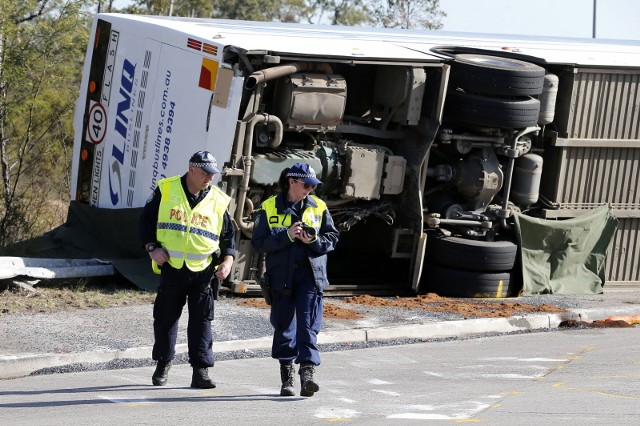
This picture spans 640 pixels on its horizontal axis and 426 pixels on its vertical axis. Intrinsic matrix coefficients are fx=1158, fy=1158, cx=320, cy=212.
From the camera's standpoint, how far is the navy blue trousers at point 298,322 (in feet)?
27.4

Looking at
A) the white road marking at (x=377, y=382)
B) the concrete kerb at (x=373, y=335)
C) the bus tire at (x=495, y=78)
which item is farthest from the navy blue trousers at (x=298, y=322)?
the bus tire at (x=495, y=78)

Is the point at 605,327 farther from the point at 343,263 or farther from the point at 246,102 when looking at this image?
the point at 246,102

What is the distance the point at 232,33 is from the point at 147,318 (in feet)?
11.8

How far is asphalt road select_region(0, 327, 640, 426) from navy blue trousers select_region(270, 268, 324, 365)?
0.31 metres

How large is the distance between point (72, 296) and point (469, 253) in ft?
15.1

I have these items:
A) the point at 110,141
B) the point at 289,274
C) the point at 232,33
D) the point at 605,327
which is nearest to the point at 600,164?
the point at 605,327

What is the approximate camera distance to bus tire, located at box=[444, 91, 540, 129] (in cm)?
1327

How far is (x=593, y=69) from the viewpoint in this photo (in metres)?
14.4

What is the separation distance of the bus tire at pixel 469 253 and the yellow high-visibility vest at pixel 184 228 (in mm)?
5625

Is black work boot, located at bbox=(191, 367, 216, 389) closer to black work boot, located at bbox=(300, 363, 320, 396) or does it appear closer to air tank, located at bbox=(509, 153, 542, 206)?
black work boot, located at bbox=(300, 363, 320, 396)

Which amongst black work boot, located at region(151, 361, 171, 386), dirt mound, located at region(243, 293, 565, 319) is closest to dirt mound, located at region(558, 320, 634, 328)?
dirt mound, located at region(243, 293, 565, 319)

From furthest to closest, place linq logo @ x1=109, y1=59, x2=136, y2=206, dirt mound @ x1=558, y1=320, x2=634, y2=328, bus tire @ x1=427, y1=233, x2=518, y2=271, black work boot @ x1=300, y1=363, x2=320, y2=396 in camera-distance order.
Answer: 1. linq logo @ x1=109, y1=59, x2=136, y2=206
2. bus tire @ x1=427, y1=233, x2=518, y2=271
3. dirt mound @ x1=558, y1=320, x2=634, y2=328
4. black work boot @ x1=300, y1=363, x2=320, y2=396

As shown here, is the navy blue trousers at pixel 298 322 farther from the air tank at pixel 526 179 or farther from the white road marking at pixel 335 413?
the air tank at pixel 526 179

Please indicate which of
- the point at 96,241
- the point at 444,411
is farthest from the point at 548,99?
the point at 444,411
